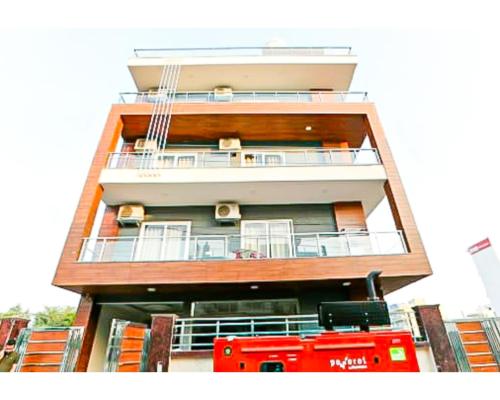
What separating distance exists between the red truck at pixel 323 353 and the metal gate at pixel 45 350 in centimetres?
442

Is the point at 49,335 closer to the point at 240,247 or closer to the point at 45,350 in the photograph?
the point at 45,350

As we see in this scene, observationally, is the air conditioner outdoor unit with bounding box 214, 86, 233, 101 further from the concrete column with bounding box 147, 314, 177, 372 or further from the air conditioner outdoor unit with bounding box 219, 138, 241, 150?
the concrete column with bounding box 147, 314, 177, 372

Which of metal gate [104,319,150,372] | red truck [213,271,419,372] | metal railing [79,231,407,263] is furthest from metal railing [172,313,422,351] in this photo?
red truck [213,271,419,372]

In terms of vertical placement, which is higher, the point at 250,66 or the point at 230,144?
the point at 250,66

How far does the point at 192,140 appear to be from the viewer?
1172 cm

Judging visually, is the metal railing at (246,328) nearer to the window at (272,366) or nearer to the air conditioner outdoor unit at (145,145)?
the window at (272,366)

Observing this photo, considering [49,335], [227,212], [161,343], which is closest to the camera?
[161,343]

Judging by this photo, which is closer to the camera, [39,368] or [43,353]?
[39,368]

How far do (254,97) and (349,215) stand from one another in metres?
6.82

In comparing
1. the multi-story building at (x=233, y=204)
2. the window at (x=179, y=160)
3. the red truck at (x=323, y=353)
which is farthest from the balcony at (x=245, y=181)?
the red truck at (x=323, y=353)

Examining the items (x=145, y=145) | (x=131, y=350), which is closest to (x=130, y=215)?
(x=145, y=145)

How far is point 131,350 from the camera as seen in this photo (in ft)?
17.3

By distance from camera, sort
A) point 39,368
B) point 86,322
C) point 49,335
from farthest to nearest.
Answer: point 86,322 < point 49,335 < point 39,368
